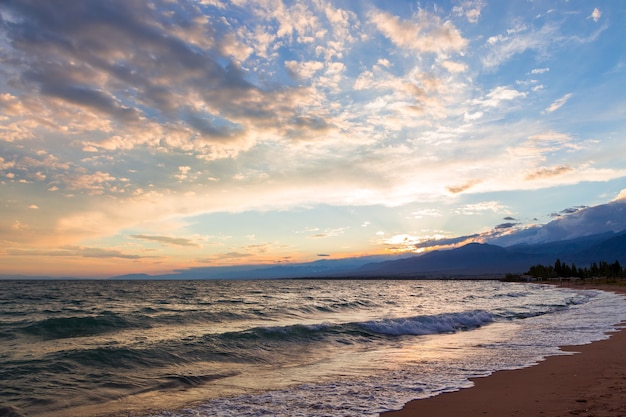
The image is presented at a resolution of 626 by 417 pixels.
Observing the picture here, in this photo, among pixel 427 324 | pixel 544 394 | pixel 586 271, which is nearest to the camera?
pixel 544 394

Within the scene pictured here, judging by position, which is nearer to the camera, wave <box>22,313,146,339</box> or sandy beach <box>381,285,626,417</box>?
sandy beach <box>381,285,626,417</box>

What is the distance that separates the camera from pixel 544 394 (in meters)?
10.9

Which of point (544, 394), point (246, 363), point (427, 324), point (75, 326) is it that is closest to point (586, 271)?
point (427, 324)

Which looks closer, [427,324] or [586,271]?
[427,324]

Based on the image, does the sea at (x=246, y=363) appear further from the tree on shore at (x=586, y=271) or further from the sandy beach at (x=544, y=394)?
the tree on shore at (x=586, y=271)

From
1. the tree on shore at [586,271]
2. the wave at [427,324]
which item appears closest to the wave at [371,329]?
the wave at [427,324]

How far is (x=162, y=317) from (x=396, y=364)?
22.6 metres

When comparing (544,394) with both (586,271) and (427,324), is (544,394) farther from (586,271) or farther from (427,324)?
(586,271)

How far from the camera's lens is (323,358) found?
62.0 ft

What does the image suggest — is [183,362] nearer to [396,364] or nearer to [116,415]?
A: [116,415]

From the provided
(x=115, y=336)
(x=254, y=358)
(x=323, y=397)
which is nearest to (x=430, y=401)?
(x=323, y=397)

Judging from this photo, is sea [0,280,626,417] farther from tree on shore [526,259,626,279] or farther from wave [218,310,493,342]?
tree on shore [526,259,626,279]

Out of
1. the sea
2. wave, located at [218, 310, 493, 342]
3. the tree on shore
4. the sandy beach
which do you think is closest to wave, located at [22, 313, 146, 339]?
the sea

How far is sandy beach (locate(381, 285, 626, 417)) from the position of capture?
30.9ft
